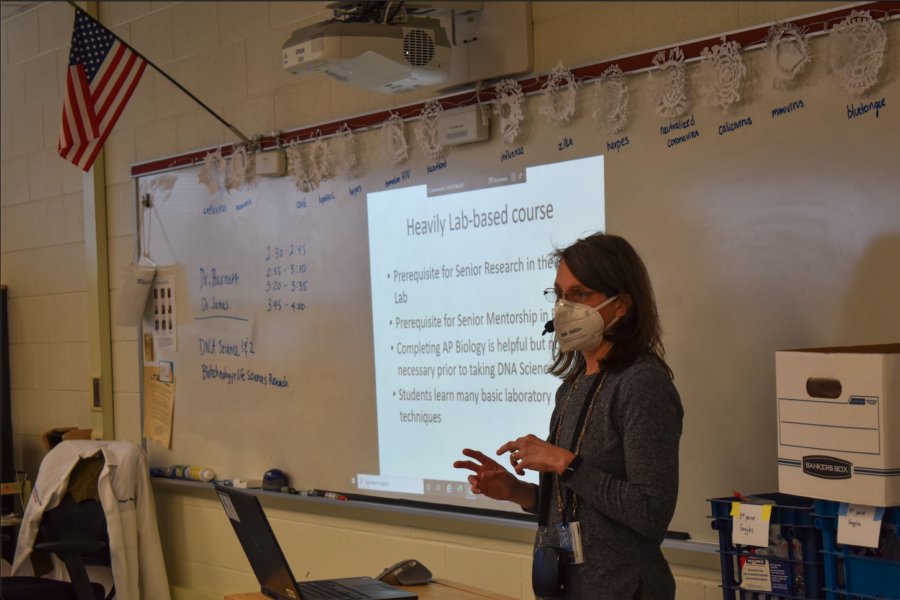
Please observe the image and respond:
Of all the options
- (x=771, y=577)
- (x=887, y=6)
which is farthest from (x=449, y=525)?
(x=887, y=6)

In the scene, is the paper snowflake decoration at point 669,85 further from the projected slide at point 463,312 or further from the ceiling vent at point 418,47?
the ceiling vent at point 418,47

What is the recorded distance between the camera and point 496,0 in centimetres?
276

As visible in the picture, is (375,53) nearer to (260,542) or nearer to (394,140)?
(394,140)

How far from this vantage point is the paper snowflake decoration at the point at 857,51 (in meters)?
1.99

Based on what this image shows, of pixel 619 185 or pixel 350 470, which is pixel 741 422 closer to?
pixel 619 185

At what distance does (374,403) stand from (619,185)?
4.30 feet

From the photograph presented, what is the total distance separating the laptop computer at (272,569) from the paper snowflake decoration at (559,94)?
1.53 meters

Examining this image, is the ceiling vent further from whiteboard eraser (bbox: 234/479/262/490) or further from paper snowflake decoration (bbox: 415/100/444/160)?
whiteboard eraser (bbox: 234/479/262/490)

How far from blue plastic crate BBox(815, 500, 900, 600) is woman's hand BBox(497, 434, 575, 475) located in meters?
0.56

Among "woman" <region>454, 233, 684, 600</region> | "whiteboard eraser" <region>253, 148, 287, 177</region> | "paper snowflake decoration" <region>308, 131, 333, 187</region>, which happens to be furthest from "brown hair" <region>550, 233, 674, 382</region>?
"whiteboard eraser" <region>253, 148, 287, 177</region>

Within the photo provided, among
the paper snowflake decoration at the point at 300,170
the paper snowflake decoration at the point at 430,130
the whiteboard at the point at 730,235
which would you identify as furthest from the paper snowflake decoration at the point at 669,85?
the paper snowflake decoration at the point at 300,170

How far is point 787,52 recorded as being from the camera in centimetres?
215

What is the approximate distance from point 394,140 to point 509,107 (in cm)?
52

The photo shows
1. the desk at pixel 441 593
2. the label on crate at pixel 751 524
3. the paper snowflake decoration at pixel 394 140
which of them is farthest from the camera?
the paper snowflake decoration at pixel 394 140
